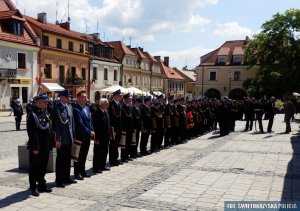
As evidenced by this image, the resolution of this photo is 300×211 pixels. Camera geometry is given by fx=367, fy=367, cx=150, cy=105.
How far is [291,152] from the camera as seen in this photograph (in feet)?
38.8

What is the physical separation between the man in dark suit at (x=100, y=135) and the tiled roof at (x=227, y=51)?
52.2 metres

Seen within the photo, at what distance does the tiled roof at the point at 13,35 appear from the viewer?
30.3 metres

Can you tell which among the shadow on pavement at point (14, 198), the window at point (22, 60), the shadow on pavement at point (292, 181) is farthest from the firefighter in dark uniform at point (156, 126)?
the window at point (22, 60)

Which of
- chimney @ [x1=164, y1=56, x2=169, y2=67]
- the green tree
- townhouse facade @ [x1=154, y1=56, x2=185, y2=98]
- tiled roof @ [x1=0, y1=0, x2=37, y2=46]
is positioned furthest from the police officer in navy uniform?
chimney @ [x1=164, y1=56, x2=169, y2=67]

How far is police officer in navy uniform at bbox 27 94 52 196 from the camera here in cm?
667

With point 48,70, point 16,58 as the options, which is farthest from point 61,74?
point 16,58

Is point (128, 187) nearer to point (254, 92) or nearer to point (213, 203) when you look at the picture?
point (213, 203)

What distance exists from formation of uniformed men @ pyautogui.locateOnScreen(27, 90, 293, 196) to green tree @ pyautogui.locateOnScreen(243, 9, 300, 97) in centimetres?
2980

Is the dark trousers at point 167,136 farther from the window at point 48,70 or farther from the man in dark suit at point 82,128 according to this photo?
the window at point 48,70

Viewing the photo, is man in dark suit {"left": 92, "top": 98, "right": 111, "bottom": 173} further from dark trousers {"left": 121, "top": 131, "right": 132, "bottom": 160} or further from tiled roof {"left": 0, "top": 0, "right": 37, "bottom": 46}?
tiled roof {"left": 0, "top": 0, "right": 37, "bottom": 46}

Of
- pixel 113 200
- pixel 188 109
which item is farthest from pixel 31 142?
pixel 188 109

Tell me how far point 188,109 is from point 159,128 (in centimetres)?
347

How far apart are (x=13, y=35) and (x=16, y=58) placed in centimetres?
195

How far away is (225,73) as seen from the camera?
58938 millimetres
